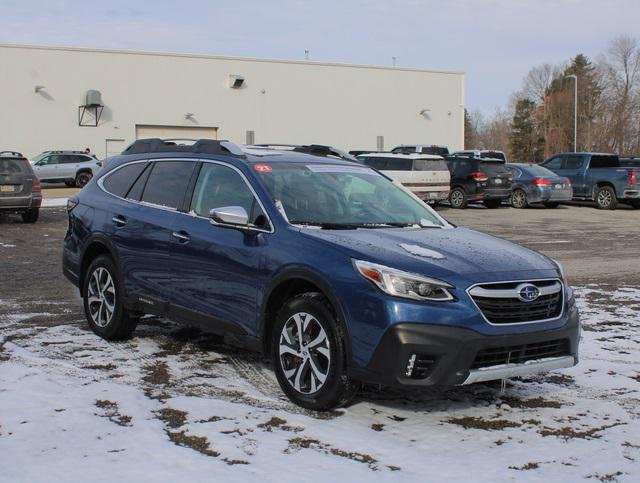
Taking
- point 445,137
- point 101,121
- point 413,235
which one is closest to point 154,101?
point 101,121

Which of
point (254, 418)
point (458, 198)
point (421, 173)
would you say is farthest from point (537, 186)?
point (254, 418)

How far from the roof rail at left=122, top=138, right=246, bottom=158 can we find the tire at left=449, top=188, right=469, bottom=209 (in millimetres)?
20362

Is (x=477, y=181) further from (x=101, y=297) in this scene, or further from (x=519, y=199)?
(x=101, y=297)

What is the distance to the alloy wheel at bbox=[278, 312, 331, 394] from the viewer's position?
17.4 feet

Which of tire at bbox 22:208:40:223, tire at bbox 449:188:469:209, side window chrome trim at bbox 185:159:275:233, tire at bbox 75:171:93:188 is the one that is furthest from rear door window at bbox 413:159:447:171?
side window chrome trim at bbox 185:159:275:233

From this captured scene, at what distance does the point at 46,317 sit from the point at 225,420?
3.87 meters

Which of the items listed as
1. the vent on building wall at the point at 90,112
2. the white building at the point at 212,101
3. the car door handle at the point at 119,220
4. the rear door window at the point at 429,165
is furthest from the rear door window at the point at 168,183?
the vent on building wall at the point at 90,112

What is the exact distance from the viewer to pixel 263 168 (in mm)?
6289

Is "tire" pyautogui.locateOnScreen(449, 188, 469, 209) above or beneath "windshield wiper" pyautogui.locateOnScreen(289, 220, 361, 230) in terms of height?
beneath

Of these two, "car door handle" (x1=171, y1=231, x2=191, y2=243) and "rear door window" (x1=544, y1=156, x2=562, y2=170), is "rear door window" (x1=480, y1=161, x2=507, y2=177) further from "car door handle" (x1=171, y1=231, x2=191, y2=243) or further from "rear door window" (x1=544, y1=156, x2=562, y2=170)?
"car door handle" (x1=171, y1=231, x2=191, y2=243)

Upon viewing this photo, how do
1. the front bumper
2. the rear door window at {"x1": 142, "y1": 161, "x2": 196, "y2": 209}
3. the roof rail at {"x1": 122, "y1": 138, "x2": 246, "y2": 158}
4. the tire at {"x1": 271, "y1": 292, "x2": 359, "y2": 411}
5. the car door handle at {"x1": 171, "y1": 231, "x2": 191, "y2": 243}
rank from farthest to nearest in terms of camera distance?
the rear door window at {"x1": 142, "y1": 161, "x2": 196, "y2": 209}, the roof rail at {"x1": 122, "y1": 138, "x2": 246, "y2": 158}, the car door handle at {"x1": 171, "y1": 231, "x2": 191, "y2": 243}, the tire at {"x1": 271, "y1": 292, "x2": 359, "y2": 411}, the front bumper

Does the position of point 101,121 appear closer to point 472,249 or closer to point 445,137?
point 445,137

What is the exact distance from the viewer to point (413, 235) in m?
5.86

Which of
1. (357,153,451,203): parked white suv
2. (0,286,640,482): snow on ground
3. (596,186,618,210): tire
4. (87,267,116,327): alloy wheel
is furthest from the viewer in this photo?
(596,186,618,210): tire
